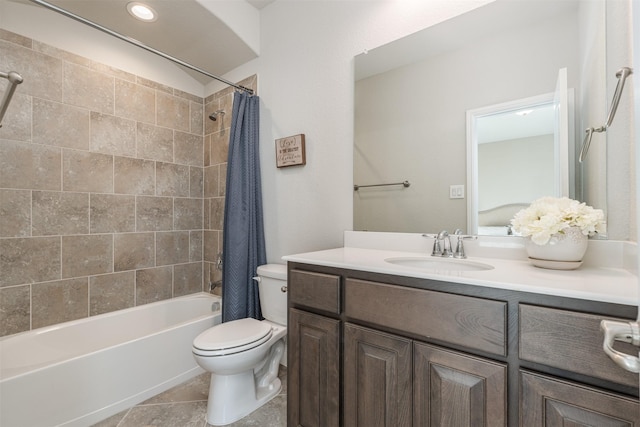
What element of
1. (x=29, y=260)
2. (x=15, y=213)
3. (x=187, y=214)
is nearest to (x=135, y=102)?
(x=187, y=214)

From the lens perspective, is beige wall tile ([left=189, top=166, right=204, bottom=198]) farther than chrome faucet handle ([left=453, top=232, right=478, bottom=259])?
Yes

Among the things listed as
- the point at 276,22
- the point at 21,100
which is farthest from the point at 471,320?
the point at 21,100

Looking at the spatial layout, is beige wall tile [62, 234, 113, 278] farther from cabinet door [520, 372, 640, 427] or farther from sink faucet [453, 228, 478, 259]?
cabinet door [520, 372, 640, 427]

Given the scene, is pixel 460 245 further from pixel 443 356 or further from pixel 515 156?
pixel 443 356

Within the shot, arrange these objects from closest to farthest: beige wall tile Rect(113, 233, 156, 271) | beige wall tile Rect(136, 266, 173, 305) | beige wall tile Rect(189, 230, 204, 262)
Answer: beige wall tile Rect(113, 233, 156, 271) → beige wall tile Rect(136, 266, 173, 305) → beige wall tile Rect(189, 230, 204, 262)

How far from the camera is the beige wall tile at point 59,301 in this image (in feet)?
5.93

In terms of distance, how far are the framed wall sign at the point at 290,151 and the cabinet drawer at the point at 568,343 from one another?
60.0 inches

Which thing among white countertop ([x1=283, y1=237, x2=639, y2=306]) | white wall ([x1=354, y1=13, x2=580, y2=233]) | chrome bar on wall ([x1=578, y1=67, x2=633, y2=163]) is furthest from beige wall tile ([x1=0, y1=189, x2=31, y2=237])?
chrome bar on wall ([x1=578, y1=67, x2=633, y2=163])

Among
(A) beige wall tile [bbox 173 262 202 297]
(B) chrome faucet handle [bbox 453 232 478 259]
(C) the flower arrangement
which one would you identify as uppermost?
(C) the flower arrangement

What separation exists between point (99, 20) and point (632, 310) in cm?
313

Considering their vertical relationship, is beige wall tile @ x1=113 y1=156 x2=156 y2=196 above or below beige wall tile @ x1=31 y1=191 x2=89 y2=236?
above

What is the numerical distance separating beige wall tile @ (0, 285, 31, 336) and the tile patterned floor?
83cm

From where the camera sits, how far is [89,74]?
202cm

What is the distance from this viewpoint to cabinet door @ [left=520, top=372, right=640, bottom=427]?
0.65m
